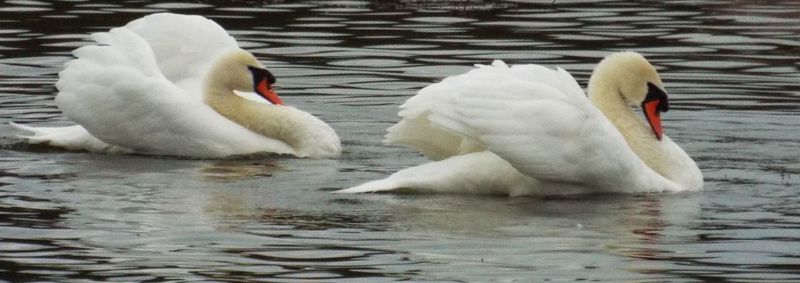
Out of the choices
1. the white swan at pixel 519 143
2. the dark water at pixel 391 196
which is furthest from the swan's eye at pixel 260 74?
the white swan at pixel 519 143

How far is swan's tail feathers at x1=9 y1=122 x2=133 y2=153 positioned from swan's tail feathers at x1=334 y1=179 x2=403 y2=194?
9.17 ft

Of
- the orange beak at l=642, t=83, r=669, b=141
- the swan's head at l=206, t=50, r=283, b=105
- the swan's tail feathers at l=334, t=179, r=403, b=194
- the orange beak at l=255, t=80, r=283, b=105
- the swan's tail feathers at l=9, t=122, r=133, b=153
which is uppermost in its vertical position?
the orange beak at l=642, t=83, r=669, b=141

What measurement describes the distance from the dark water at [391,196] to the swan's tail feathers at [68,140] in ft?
0.32

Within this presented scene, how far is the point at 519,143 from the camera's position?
11.8m

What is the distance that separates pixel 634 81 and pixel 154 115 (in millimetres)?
3142

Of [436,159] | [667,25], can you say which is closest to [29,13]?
[667,25]

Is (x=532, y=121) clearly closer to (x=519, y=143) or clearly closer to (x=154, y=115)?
(x=519, y=143)

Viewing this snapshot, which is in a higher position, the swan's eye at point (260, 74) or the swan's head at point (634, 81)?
the swan's head at point (634, 81)

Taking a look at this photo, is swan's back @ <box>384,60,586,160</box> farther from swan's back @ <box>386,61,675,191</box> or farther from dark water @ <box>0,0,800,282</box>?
dark water @ <box>0,0,800,282</box>

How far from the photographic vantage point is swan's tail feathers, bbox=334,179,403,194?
12062 millimetres

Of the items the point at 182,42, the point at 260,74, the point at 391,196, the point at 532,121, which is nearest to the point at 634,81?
the point at 532,121

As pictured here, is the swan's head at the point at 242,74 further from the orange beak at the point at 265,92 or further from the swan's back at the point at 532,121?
the swan's back at the point at 532,121

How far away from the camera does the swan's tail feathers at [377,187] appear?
475 inches

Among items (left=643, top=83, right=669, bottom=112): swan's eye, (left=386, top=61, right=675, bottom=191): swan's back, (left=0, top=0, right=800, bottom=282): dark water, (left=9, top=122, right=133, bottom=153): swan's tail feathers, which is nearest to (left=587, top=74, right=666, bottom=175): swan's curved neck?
(left=643, top=83, right=669, bottom=112): swan's eye
